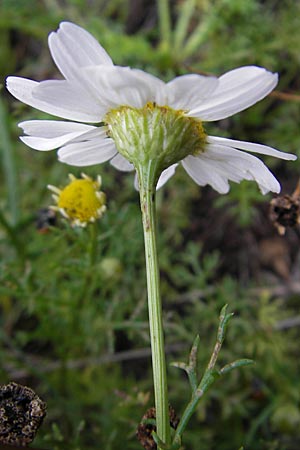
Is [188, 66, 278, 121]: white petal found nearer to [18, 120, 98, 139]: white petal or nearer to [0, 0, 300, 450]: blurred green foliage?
[18, 120, 98, 139]: white petal

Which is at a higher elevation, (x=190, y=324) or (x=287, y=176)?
(x=287, y=176)

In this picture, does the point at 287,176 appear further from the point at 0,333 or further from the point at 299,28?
the point at 0,333

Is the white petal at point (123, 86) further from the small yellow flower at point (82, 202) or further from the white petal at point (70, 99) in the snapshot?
the small yellow flower at point (82, 202)

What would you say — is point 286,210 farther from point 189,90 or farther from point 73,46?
point 73,46

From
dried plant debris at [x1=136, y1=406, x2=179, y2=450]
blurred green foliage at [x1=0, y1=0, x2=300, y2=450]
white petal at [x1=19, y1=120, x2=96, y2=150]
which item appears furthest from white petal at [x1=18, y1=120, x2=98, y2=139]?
dried plant debris at [x1=136, y1=406, x2=179, y2=450]

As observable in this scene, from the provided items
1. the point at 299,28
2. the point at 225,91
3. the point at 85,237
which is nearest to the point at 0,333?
the point at 85,237
